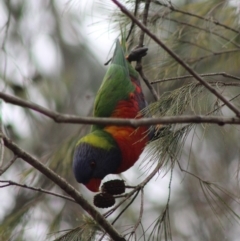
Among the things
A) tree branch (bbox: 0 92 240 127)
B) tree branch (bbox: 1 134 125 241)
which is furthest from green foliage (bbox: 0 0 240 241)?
tree branch (bbox: 0 92 240 127)

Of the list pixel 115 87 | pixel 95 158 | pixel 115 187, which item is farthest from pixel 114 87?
pixel 115 187

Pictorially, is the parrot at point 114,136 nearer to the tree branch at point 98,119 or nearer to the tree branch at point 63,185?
the tree branch at point 63,185

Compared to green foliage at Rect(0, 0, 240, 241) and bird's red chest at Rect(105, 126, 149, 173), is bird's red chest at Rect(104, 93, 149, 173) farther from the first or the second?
green foliage at Rect(0, 0, 240, 241)

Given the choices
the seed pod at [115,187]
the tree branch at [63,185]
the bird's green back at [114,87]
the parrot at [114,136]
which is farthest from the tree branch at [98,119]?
the bird's green back at [114,87]

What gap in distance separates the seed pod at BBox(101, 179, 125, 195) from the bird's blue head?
0.35m

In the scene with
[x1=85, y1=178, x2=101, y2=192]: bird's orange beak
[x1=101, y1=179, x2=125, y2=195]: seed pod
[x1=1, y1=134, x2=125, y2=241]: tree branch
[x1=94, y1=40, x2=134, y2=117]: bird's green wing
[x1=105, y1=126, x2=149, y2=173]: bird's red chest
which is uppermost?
[x1=94, y1=40, x2=134, y2=117]: bird's green wing

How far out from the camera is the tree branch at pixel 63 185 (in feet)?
4.40

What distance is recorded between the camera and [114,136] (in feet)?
8.02

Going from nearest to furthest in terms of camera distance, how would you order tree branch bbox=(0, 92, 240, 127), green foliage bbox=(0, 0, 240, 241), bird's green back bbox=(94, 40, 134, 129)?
tree branch bbox=(0, 92, 240, 127) < green foliage bbox=(0, 0, 240, 241) < bird's green back bbox=(94, 40, 134, 129)

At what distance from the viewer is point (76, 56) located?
4156 mm

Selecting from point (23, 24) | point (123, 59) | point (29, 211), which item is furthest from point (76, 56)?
point (29, 211)

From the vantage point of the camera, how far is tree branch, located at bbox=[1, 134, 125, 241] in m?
1.34

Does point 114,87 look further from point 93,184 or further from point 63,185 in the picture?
point 63,185

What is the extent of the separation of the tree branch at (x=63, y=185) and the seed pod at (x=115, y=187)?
34 cm
